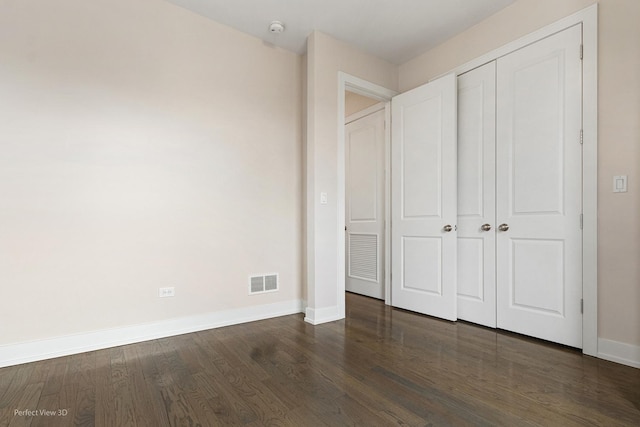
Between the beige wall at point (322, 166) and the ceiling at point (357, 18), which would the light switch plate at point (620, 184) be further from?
the beige wall at point (322, 166)

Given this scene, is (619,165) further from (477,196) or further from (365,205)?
(365,205)

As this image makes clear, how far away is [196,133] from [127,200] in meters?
0.81

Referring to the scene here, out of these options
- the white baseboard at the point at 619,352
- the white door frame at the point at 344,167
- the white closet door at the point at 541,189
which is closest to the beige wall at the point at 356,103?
the white door frame at the point at 344,167

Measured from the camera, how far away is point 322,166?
3268 mm

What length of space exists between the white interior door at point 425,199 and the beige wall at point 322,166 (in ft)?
2.61

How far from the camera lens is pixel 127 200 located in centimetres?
263

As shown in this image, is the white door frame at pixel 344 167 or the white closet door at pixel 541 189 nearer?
the white closet door at pixel 541 189

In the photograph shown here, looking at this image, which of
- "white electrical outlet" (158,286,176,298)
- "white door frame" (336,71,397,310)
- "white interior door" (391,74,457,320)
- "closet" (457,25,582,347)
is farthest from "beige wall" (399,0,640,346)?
"white electrical outlet" (158,286,176,298)

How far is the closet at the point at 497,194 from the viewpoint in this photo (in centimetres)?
250

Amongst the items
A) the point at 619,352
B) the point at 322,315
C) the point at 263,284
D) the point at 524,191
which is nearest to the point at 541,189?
the point at 524,191

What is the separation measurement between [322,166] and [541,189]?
1.87 meters

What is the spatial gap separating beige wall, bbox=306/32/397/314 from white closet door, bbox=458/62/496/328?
4.03ft

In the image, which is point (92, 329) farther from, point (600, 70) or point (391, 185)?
point (600, 70)

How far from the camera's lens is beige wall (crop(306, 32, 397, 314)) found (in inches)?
127
